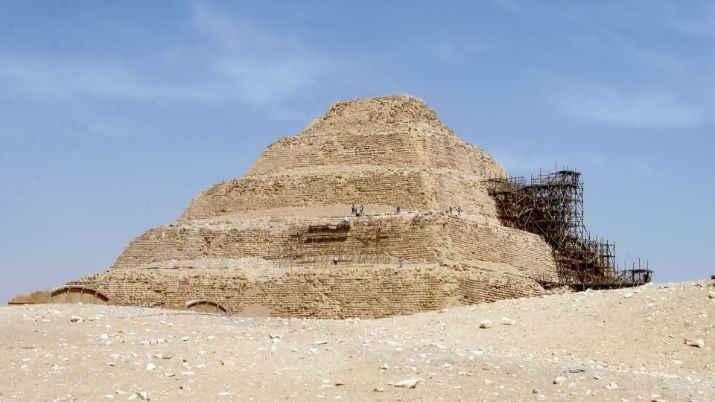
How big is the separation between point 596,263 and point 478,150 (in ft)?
26.1

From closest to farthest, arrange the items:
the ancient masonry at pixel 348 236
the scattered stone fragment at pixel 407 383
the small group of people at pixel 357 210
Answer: the scattered stone fragment at pixel 407 383 → the ancient masonry at pixel 348 236 → the small group of people at pixel 357 210

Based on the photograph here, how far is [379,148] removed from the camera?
50.7 metres

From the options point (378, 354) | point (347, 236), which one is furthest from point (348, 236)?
point (378, 354)

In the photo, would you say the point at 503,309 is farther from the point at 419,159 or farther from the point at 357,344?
the point at 419,159

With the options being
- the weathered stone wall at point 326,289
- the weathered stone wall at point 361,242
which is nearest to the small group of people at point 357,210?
the weathered stone wall at point 361,242

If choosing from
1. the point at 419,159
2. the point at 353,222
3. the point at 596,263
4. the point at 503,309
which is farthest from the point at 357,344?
the point at 596,263

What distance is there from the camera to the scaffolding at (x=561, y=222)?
51812mm

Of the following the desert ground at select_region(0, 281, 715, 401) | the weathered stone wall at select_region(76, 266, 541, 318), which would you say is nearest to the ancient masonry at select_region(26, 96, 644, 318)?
the weathered stone wall at select_region(76, 266, 541, 318)

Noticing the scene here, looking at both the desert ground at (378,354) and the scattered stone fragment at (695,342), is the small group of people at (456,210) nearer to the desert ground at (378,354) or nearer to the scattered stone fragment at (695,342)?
the desert ground at (378,354)

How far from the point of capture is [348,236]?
44.6 m

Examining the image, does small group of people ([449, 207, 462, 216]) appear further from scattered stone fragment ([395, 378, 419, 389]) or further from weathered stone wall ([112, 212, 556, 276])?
scattered stone fragment ([395, 378, 419, 389])

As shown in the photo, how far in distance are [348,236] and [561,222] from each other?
14.0 meters

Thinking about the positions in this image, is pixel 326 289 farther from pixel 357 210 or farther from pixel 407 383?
A: pixel 407 383

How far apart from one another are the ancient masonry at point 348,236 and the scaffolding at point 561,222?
809 millimetres
